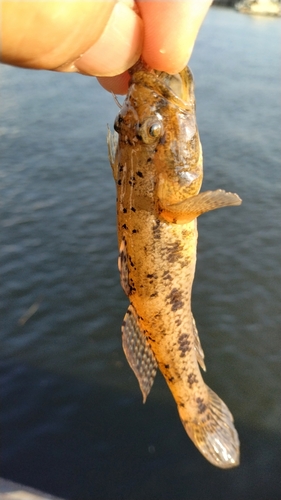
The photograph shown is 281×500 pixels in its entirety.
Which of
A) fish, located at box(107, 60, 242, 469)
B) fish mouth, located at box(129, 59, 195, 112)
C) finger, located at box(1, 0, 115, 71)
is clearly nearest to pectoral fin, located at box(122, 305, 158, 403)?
fish, located at box(107, 60, 242, 469)

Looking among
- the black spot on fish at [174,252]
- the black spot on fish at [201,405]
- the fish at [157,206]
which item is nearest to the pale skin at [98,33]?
the fish at [157,206]

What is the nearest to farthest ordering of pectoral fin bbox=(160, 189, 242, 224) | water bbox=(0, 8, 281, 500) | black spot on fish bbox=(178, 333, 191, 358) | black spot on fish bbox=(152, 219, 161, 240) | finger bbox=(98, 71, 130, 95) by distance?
pectoral fin bbox=(160, 189, 242, 224) < finger bbox=(98, 71, 130, 95) < black spot on fish bbox=(152, 219, 161, 240) < black spot on fish bbox=(178, 333, 191, 358) < water bbox=(0, 8, 281, 500)

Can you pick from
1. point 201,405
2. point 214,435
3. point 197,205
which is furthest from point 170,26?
point 214,435

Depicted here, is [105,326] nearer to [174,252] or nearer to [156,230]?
[174,252]

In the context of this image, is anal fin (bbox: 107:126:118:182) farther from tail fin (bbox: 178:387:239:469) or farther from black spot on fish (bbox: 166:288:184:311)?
tail fin (bbox: 178:387:239:469)

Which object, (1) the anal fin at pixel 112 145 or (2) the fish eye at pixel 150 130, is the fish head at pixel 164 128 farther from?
(1) the anal fin at pixel 112 145
